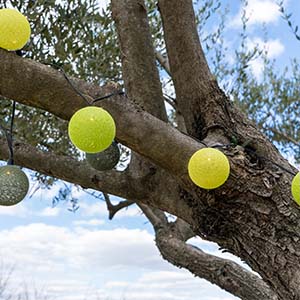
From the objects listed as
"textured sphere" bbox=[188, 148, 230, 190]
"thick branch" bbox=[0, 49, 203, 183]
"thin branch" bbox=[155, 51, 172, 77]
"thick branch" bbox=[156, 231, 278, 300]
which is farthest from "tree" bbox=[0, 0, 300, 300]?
"thin branch" bbox=[155, 51, 172, 77]

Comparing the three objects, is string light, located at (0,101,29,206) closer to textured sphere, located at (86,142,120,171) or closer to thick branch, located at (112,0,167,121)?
textured sphere, located at (86,142,120,171)

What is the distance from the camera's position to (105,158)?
179cm

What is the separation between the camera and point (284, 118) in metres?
4.49

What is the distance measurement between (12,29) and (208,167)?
70cm

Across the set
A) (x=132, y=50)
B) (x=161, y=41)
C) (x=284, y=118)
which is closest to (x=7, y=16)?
(x=132, y=50)

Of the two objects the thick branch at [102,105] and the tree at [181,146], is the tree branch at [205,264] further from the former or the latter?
the thick branch at [102,105]

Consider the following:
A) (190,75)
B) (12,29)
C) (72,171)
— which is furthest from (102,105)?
(72,171)

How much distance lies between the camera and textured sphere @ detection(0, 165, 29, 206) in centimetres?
166

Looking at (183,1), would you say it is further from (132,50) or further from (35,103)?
(35,103)

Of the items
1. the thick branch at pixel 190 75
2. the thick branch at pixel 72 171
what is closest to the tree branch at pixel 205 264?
the thick branch at pixel 72 171

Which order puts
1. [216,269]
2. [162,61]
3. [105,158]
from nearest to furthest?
[105,158]
[216,269]
[162,61]

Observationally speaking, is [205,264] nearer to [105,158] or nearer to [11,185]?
[105,158]

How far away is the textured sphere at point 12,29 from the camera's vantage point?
1.48 meters

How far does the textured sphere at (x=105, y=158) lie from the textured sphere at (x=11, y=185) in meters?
0.25
